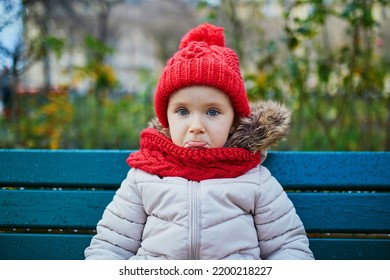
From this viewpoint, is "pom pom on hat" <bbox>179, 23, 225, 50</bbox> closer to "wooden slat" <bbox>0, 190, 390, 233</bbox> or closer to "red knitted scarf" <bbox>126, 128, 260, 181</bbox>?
"red knitted scarf" <bbox>126, 128, 260, 181</bbox>

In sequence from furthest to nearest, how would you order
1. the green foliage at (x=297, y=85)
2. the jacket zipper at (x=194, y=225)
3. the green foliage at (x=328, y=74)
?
the green foliage at (x=297, y=85) < the green foliage at (x=328, y=74) < the jacket zipper at (x=194, y=225)

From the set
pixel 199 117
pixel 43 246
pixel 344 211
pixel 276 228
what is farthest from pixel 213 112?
pixel 43 246

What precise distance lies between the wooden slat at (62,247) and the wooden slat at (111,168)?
0.27 m

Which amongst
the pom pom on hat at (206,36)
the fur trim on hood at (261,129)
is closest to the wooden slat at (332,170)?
the fur trim on hood at (261,129)

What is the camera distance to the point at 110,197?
2.07m

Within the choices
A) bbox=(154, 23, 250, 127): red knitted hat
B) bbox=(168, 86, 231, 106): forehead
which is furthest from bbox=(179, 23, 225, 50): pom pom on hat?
bbox=(168, 86, 231, 106): forehead

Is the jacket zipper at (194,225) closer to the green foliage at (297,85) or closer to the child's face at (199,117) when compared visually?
the child's face at (199,117)

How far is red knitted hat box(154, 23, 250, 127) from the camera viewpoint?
173 cm

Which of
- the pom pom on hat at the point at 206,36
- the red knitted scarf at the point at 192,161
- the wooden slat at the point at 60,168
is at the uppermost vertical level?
the pom pom on hat at the point at 206,36

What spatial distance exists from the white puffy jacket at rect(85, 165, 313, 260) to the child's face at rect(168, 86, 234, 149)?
180 mm

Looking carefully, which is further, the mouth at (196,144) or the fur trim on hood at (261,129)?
the fur trim on hood at (261,129)

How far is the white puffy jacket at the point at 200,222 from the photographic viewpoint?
172 centimetres

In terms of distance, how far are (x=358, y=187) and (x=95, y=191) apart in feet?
4.28
